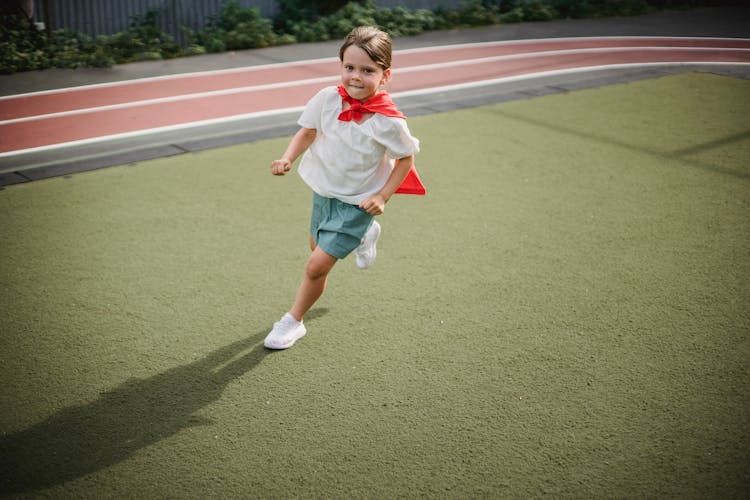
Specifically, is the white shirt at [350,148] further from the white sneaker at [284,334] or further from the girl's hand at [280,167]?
the white sneaker at [284,334]

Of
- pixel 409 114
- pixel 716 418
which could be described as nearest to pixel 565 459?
pixel 716 418

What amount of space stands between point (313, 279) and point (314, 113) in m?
0.73

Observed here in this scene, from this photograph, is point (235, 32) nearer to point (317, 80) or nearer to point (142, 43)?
point (142, 43)

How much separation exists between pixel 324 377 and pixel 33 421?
3.76ft

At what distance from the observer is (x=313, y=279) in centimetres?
310

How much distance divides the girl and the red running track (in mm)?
3957

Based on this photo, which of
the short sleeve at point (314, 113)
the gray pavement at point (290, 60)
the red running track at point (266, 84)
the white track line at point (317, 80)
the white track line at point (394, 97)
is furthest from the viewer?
the white track line at point (317, 80)

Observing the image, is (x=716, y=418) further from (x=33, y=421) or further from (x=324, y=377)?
(x=33, y=421)

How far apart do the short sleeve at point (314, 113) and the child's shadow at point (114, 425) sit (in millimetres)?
1059

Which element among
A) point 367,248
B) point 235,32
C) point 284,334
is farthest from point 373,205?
point 235,32

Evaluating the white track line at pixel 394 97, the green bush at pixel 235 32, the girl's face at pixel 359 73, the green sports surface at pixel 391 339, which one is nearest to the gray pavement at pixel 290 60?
the white track line at pixel 394 97

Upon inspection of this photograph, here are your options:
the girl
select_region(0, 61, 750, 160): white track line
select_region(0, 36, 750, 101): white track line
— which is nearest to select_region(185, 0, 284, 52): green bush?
select_region(0, 36, 750, 101): white track line

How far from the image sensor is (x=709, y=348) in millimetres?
3232

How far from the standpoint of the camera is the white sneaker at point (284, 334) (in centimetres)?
314
